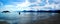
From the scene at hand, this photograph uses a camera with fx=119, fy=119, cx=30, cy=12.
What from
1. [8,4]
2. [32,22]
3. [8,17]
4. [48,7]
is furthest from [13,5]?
[48,7]

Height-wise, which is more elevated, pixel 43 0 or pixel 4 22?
pixel 43 0

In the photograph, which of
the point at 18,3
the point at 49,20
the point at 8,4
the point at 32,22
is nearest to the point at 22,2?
the point at 18,3

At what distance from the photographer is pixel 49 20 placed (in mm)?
1496

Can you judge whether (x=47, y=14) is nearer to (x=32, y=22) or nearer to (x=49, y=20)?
(x=49, y=20)

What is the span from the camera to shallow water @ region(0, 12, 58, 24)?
150cm

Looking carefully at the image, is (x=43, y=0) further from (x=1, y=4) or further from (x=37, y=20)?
(x=1, y=4)

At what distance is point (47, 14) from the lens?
5.01 feet

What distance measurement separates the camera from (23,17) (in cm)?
154

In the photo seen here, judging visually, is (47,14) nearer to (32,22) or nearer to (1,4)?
(32,22)

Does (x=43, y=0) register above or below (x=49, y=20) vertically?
above

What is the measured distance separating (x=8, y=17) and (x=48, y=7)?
53 cm

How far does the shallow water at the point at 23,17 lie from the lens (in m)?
1.50

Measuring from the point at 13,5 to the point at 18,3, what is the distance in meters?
0.07

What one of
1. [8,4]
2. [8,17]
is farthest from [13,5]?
[8,17]
